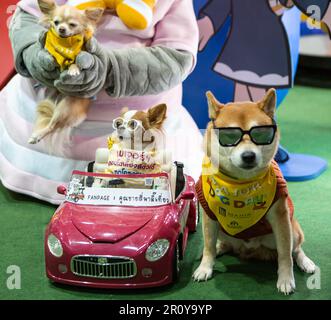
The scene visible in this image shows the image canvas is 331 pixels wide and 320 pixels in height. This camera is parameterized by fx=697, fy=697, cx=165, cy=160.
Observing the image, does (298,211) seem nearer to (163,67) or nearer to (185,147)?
(185,147)

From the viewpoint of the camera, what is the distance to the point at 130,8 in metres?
3.03

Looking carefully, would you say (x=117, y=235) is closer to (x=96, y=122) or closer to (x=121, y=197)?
(x=121, y=197)

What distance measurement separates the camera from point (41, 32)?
9.82ft

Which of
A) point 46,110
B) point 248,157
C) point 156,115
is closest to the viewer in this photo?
point 248,157

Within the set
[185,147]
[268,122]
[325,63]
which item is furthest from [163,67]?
[325,63]

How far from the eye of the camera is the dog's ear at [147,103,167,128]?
9.12 feet

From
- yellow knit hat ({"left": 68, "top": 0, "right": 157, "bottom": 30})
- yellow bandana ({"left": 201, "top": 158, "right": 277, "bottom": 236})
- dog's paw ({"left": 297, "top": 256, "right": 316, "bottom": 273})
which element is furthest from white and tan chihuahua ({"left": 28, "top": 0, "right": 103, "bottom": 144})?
dog's paw ({"left": 297, "top": 256, "right": 316, "bottom": 273})

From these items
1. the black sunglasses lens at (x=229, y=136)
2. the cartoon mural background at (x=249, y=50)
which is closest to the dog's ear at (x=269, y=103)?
the black sunglasses lens at (x=229, y=136)

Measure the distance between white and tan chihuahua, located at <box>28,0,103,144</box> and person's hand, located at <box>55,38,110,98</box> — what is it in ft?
0.09

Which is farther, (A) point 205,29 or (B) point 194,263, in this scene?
(A) point 205,29

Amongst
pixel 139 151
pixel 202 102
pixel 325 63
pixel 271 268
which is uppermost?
pixel 139 151

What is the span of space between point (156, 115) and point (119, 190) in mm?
350

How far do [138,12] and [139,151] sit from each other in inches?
26.3

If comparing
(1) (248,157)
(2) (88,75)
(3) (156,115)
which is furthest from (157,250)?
(2) (88,75)
